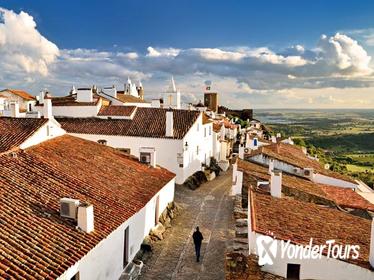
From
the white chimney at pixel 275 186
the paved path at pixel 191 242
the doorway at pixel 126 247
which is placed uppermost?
the white chimney at pixel 275 186

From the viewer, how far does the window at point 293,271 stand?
12.0m

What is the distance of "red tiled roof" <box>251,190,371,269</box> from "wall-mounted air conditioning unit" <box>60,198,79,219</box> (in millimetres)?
5584

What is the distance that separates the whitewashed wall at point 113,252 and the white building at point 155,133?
1137 cm

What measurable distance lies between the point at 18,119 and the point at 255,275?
14879mm

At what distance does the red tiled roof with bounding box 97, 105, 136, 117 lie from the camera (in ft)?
112

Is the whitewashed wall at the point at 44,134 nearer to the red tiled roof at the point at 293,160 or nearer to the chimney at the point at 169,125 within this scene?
the chimney at the point at 169,125

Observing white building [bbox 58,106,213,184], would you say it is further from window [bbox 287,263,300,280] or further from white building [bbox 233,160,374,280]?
window [bbox 287,263,300,280]

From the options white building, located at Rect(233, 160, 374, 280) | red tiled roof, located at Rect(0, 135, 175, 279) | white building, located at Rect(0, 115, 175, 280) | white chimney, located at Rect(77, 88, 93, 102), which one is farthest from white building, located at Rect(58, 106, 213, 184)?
white building, located at Rect(233, 160, 374, 280)

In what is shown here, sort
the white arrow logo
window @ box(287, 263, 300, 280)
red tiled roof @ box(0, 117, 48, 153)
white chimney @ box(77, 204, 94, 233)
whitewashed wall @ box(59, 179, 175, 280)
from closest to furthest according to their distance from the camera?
whitewashed wall @ box(59, 179, 175, 280), white chimney @ box(77, 204, 94, 233), window @ box(287, 263, 300, 280), the white arrow logo, red tiled roof @ box(0, 117, 48, 153)

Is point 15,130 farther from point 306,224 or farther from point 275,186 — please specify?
point 306,224

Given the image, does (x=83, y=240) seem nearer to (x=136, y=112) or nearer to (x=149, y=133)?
(x=149, y=133)

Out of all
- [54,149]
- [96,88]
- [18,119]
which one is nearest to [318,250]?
[54,149]

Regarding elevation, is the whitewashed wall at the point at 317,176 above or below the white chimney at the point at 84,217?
below

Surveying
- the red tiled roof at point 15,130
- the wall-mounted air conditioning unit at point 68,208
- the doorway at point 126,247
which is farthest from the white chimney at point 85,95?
the wall-mounted air conditioning unit at point 68,208
